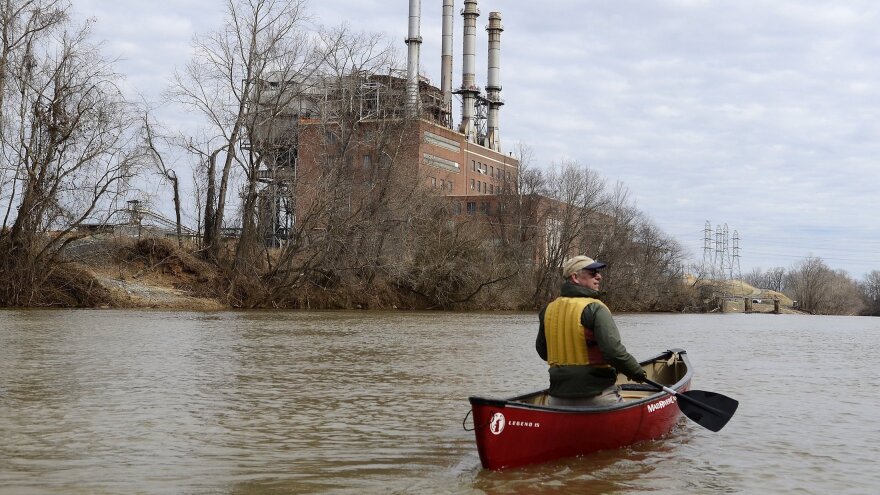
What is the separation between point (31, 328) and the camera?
2591 cm

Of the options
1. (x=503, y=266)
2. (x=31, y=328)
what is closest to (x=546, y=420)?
(x=31, y=328)

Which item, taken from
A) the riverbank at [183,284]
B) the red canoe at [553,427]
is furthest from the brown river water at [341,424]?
the riverbank at [183,284]

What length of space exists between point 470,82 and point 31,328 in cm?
7319

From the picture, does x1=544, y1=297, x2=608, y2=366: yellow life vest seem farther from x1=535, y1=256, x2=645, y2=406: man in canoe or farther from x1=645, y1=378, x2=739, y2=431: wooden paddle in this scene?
x1=645, y1=378, x2=739, y2=431: wooden paddle

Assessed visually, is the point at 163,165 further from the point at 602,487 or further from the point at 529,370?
the point at 602,487

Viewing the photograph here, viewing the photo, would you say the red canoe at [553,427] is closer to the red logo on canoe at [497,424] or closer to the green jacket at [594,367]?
the red logo on canoe at [497,424]

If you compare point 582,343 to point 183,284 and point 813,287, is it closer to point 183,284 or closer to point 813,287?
point 183,284

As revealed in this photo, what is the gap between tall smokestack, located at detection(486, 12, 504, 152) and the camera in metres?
94.6

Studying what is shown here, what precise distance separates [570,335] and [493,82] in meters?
89.8

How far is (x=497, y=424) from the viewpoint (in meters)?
8.31

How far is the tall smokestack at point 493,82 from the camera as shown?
94.6m

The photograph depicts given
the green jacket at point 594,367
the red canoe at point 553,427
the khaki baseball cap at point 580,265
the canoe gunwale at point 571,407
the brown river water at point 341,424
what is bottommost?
the brown river water at point 341,424

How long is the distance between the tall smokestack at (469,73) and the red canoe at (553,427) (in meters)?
85.0

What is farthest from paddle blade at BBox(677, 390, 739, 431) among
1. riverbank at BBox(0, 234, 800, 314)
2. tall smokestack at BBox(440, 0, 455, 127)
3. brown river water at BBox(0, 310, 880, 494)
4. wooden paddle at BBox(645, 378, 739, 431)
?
tall smokestack at BBox(440, 0, 455, 127)
